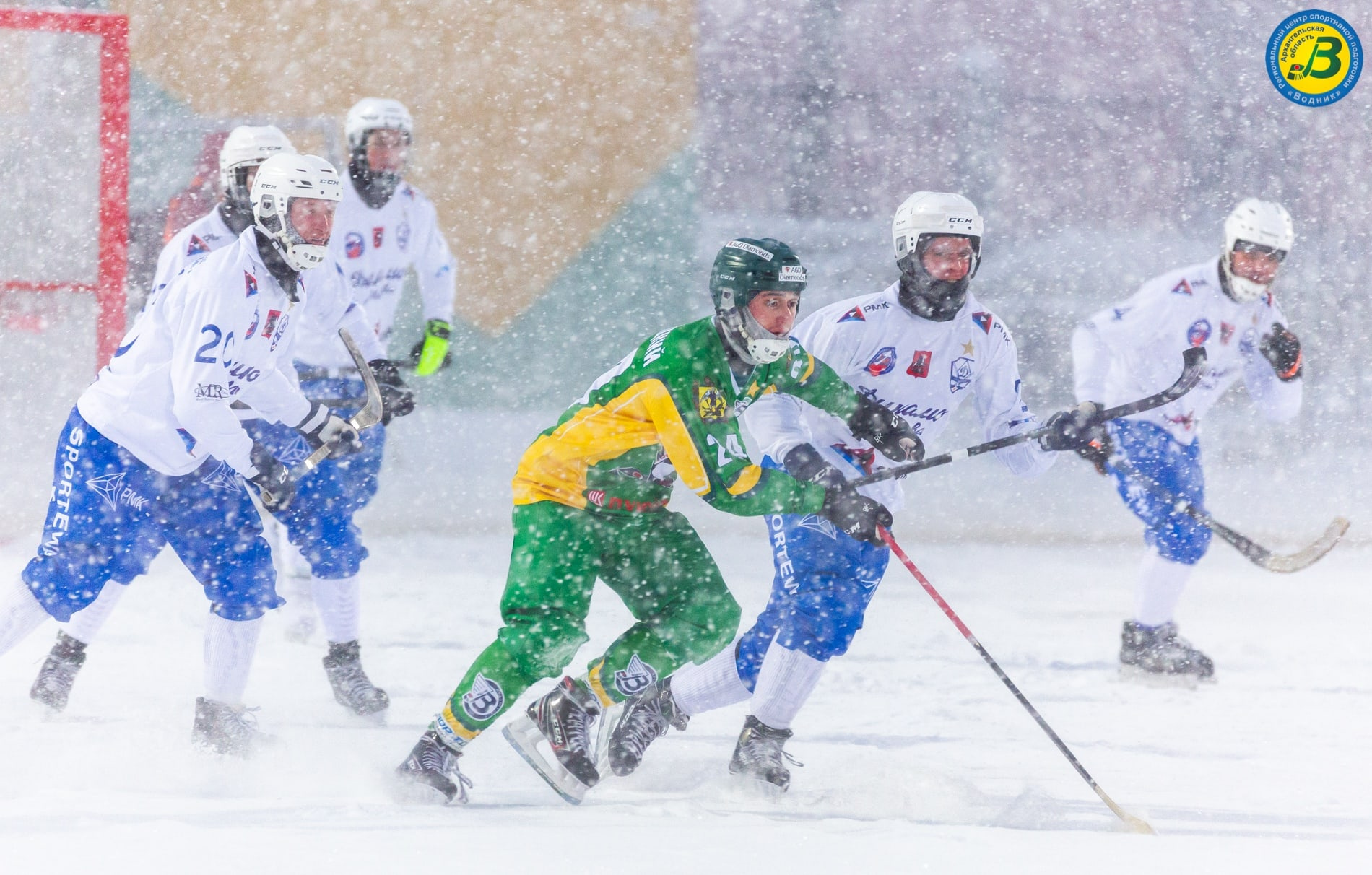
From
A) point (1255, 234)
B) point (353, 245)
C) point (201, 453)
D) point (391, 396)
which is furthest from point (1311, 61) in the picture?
point (201, 453)

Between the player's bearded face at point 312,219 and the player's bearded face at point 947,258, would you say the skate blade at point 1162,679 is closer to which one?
the player's bearded face at point 947,258

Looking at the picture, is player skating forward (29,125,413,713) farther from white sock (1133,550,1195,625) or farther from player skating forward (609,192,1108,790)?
white sock (1133,550,1195,625)

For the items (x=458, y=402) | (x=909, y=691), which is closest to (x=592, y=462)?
(x=909, y=691)

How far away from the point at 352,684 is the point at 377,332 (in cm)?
142

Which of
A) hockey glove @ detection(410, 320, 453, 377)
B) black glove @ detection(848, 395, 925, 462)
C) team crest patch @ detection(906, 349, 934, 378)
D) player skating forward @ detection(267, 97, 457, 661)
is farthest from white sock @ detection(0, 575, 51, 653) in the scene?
team crest patch @ detection(906, 349, 934, 378)

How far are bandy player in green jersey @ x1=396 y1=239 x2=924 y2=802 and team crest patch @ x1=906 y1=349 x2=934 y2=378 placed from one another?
0.40 meters

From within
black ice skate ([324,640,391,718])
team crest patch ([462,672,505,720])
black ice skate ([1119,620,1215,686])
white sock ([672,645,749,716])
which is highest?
team crest patch ([462,672,505,720])

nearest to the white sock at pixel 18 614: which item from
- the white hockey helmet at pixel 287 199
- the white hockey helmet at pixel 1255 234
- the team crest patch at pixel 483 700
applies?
the white hockey helmet at pixel 287 199

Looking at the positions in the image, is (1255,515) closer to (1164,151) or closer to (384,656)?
(1164,151)

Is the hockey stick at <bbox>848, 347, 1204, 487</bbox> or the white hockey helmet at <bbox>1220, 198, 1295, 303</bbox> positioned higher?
the white hockey helmet at <bbox>1220, 198, 1295, 303</bbox>

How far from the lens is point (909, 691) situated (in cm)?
468

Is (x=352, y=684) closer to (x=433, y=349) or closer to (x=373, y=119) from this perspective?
(x=433, y=349)

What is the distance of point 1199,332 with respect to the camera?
4.83m

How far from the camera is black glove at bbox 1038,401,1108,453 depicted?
3.64m
